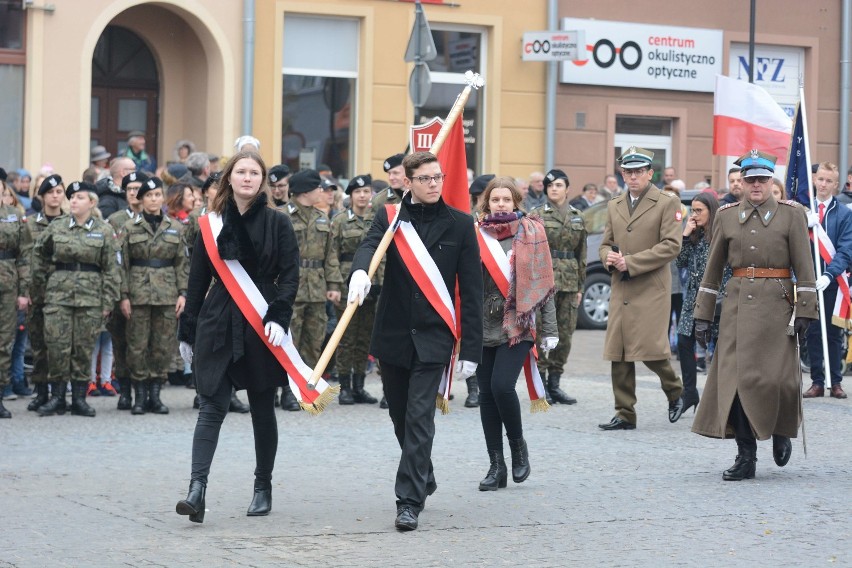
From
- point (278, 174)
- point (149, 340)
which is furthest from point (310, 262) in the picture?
point (149, 340)

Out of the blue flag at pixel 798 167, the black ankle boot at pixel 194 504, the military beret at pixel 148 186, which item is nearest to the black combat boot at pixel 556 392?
the blue flag at pixel 798 167

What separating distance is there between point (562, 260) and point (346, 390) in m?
2.15

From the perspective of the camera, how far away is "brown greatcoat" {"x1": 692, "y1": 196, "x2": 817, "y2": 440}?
30.5ft

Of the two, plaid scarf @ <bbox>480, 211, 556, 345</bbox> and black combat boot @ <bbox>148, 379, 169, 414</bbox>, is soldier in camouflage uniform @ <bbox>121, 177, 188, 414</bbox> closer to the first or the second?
black combat boot @ <bbox>148, 379, 169, 414</bbox>

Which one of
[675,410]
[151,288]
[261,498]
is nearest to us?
[261,498]

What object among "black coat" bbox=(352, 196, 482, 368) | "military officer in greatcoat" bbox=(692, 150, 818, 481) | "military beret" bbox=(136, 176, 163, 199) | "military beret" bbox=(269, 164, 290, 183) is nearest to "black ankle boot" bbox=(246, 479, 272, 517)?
"black coat" bbox=(352, 196, 482, 368)

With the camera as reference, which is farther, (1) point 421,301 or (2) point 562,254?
(2) point 562,254

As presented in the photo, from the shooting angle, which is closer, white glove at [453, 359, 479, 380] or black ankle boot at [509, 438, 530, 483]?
white glove at [453, 359, 479, 380]

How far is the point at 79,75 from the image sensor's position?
2055 cm

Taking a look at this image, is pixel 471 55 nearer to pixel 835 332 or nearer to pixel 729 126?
pixel 729 126

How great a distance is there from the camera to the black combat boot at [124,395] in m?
12.6

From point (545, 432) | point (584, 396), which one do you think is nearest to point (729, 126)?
point (584, 396)

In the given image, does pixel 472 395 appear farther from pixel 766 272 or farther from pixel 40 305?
pixel 766 272

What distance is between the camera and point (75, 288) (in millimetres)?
12055
